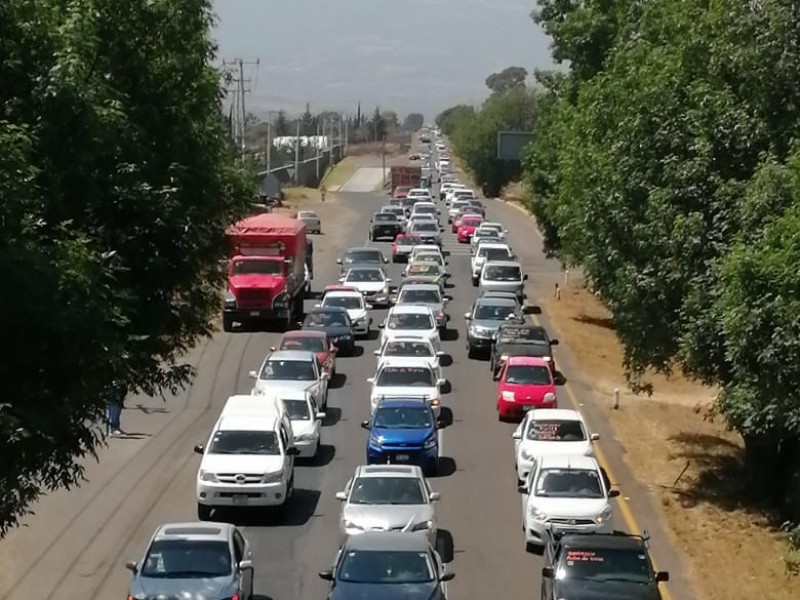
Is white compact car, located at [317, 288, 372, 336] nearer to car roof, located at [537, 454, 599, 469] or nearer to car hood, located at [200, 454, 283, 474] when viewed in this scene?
car hood, located at [200, 454, 283, 474]

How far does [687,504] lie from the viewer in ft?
89.0

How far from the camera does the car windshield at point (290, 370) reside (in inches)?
1278

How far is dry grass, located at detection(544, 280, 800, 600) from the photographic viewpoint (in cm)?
2250

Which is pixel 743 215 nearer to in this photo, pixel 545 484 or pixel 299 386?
pixel 545 484

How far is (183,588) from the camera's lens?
17.4m

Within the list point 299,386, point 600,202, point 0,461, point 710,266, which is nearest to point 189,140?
point 0,461

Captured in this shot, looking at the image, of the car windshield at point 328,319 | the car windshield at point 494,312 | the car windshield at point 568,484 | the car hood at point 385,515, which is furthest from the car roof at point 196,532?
the car windshield at point 494,312

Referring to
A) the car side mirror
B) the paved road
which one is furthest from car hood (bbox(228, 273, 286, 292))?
the paved road

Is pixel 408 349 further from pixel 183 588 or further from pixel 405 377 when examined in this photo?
pixel 183 588

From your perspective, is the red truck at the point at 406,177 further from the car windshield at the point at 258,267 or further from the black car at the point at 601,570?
the black car at the point at 601,570

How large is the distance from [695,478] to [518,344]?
894cm

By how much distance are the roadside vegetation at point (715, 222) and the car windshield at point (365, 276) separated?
18.6 metres

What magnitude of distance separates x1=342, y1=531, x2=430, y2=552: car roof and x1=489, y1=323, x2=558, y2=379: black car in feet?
58.9

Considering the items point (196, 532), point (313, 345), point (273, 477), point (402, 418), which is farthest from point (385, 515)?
point (313, 345)
